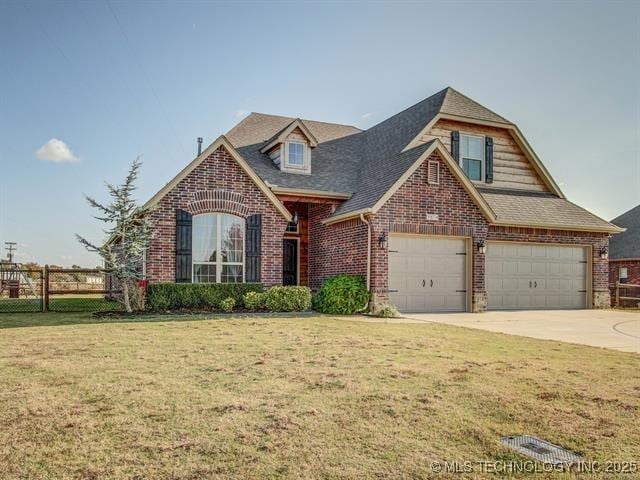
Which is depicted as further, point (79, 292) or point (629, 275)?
point (629, 275)

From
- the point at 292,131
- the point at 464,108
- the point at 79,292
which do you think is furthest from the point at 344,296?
the point at 464,108

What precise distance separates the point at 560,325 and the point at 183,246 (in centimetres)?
1088

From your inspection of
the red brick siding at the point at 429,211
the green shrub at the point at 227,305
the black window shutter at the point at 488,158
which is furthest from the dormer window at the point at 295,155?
the black window shutter at the point at 488,158

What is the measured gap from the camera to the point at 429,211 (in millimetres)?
16750

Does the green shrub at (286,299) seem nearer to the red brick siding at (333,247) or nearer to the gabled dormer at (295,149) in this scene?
the red brick siding at (333,247)

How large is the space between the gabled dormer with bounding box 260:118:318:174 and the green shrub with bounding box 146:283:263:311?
582 cm

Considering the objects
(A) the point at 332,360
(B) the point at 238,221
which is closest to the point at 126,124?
(B) the point at 238,221

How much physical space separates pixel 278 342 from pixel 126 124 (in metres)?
10.8

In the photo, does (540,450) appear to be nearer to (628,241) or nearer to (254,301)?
(254,301)

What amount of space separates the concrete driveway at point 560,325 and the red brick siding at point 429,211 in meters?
1.63

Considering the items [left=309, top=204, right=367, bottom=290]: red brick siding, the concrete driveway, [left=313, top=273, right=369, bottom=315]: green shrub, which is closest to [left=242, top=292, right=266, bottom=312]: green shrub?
[left=313, top=273, right=369, bottom=315]: green shrub

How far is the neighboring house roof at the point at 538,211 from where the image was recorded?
1839cm

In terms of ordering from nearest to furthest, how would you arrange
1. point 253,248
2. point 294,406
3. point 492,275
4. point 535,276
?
point 294,406 < point 253,248 < point 492,275 < point 535,276

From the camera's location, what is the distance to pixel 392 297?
16422 mm
